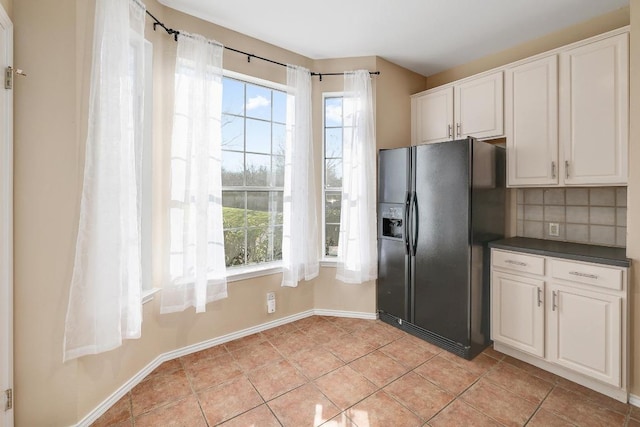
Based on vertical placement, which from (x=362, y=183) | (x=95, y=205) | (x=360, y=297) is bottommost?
(x=360, y=297)

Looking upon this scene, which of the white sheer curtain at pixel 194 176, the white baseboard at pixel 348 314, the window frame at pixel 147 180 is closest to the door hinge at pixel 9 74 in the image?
the window frame at pixel 147 180

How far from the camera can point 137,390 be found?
193cm

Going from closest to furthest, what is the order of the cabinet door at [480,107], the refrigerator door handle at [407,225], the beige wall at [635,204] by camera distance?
the beige wall at [635,204] < the cabinet door at [480,107] < the refrigerator door handle at [407,225]

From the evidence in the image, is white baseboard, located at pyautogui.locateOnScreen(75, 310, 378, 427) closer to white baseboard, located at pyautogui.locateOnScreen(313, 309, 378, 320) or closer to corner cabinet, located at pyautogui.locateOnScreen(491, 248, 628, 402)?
white baseboard, located at pyautogui.locateOnScreen(313, 309, 378, 320)

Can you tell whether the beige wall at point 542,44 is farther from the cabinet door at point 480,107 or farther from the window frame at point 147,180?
the window frame at point 147,180

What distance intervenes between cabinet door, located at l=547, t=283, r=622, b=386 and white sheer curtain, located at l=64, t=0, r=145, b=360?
282cm

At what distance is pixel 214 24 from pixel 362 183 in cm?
190

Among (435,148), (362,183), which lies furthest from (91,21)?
(435,148)

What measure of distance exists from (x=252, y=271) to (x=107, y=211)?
1325 millimetres

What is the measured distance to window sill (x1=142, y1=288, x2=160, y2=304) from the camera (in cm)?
204

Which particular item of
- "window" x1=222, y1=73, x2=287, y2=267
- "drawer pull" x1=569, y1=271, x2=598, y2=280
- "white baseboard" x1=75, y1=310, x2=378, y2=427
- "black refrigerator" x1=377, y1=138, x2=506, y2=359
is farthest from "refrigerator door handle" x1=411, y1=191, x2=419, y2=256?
"window" x1=222, y1=73, x2=287, y2=267

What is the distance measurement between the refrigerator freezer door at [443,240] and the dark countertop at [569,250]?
1.23ft

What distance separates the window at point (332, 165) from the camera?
121 inches

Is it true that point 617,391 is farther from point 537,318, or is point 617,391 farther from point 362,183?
point 362,183
